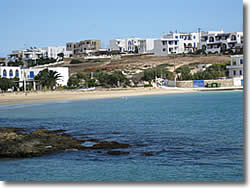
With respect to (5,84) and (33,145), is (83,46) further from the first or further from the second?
(33,145)

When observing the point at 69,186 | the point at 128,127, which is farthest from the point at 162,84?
the point at 69,186

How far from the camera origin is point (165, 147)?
1398cm

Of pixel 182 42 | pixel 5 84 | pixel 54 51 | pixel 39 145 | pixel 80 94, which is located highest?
pixel 182 42

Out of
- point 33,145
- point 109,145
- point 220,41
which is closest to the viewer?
point 33,145

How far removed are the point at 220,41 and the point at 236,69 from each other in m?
33.4

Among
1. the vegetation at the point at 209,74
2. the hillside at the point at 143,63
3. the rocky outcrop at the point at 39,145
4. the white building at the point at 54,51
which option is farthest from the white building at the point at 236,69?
the white building at the point at 54,51

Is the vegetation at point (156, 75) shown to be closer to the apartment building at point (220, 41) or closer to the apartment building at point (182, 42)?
the apartment building at point (220, 41)

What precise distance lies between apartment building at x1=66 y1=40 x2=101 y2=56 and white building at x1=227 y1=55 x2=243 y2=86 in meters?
61.7

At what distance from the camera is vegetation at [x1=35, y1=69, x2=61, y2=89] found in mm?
55281

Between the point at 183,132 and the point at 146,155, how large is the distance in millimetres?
5986

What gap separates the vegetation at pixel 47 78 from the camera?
55281 millimetres

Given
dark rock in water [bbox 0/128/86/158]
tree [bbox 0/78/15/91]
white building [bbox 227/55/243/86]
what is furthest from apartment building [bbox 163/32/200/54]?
dark rock in water [bbox 0/128/86/158]

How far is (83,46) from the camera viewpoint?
400ft

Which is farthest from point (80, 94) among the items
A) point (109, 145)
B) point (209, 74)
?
point (109, 145)
